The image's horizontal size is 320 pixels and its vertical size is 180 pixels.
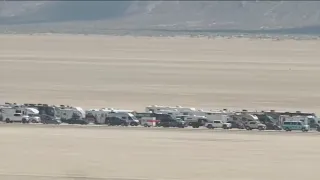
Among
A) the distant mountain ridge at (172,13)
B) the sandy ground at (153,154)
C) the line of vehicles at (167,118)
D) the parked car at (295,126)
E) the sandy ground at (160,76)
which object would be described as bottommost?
the sandy ground at (153,154)

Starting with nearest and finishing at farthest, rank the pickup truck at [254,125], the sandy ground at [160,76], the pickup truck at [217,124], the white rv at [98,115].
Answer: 1. the pickup truck at [254,125]
2. the pickup truck at [217,124]
3. the white rv at [98,115]
4. the sandy ground at [160,76]

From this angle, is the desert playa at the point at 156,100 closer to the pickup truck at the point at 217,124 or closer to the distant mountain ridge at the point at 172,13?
the pickup truck at the point at 217,124

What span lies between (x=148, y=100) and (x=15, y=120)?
21.1 feet

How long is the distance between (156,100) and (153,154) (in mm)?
10587

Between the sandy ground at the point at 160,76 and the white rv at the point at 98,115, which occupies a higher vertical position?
the sandy ground at the point at 160,76

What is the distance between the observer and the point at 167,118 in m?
28.5

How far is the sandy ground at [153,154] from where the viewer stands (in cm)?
2142

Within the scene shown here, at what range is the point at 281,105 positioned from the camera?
33.1m

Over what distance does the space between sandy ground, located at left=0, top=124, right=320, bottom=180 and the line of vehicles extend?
0.82m

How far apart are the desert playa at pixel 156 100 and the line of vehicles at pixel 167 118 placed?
738 millimetres

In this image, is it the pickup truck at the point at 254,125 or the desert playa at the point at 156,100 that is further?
the pickup truck at the point at 254,125

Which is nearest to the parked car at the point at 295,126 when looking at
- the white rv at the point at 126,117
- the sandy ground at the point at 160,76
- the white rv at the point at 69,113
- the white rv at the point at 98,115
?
the white rv at the point at 126,117

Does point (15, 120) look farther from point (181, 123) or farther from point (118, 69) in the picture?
point (118, 69)

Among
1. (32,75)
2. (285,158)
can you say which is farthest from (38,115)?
(32,75)
